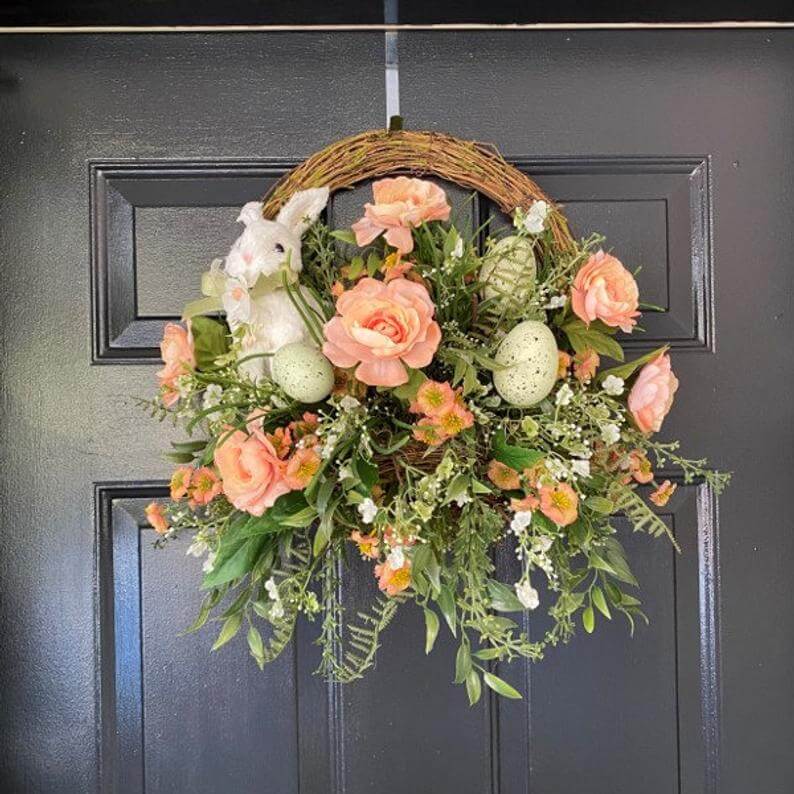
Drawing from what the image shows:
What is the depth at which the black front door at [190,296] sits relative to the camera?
916mm

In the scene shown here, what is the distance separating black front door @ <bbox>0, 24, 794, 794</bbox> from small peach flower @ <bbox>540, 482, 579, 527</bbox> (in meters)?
0.33

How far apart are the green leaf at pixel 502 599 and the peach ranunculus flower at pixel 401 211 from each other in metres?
0.32

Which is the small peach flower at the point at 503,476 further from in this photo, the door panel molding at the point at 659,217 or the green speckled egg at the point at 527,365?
the door panel molding at the point at 659,217

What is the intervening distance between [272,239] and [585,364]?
31 cm

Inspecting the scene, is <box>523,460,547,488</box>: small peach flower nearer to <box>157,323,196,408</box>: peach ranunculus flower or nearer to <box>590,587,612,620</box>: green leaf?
<box>590,587,612,620</box>: green leaf

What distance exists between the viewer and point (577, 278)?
0.70 m

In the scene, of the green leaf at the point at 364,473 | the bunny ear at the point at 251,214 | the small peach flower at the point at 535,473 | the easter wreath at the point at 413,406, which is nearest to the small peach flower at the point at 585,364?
the easter wreath at the point at 413,406

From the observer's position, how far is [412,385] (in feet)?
2.14

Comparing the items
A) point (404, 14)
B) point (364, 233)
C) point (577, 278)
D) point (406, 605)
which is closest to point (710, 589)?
point (406, 605)

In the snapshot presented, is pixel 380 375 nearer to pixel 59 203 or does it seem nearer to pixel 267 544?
pixel 267 544

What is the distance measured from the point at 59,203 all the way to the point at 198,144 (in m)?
0.18

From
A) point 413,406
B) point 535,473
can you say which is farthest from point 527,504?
point 413,406

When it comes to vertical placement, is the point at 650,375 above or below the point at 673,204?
below

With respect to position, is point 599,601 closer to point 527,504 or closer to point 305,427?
point 527,504
